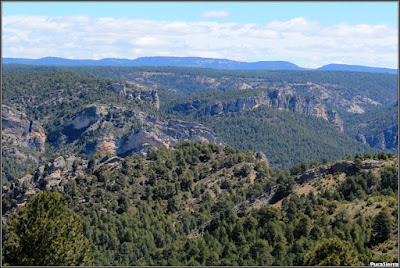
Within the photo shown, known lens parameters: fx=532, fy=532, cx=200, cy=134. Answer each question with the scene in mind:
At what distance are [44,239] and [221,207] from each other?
46.0 meters

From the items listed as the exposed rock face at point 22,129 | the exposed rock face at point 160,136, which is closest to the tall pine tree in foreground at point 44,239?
the exposed rock face at point 160,136

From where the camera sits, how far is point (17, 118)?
172 m

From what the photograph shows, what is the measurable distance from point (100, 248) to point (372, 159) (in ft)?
125

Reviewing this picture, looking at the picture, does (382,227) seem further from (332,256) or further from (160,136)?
(160,136)

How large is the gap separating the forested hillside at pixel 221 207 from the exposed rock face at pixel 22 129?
281 ft

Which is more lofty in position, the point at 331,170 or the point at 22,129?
the point at 331,170

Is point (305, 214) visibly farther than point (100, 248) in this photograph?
No

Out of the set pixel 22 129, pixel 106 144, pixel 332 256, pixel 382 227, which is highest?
pixel 332 256

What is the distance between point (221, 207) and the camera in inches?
3135

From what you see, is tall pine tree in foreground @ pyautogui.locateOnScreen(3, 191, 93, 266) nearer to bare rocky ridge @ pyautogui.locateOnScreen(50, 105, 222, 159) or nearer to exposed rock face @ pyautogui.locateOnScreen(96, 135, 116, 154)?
bare rocky ridge @ pyautogui.locateOnScreen(50, 105, 222, 159)

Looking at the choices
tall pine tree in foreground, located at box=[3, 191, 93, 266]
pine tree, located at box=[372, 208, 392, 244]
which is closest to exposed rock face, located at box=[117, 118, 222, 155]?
pine tree, located at box=[372, 208, 392, 244]

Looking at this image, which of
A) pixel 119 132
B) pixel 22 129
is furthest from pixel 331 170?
pixel 22 129

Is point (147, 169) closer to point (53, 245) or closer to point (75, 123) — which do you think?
point (53, 245)

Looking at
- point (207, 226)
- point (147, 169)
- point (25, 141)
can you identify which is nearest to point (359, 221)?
point (207, 226)
